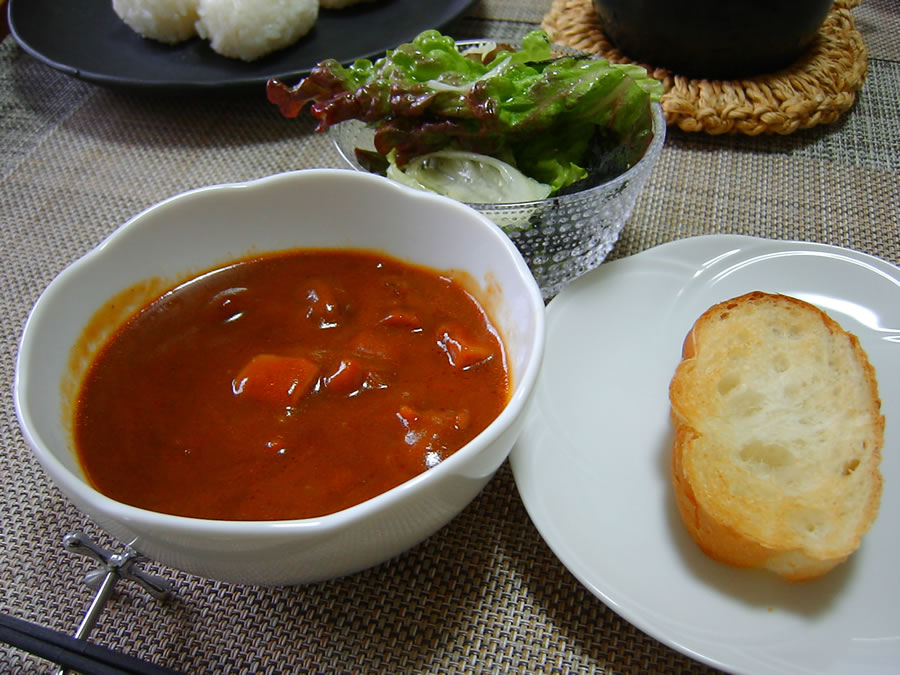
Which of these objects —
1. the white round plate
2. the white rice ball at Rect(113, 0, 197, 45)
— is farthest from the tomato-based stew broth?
the white rice ball at Rect(113, 0, 197, 45)

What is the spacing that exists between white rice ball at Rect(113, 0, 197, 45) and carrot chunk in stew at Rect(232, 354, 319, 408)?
169 cm

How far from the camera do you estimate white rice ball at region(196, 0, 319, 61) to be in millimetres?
2305

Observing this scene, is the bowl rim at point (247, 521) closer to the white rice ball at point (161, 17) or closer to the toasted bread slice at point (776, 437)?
the toasted bread slice at point (776, 437)

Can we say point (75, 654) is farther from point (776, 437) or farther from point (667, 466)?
point (776, 437)

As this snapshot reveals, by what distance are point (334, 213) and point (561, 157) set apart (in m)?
0.58

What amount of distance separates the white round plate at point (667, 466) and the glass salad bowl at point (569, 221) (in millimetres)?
92

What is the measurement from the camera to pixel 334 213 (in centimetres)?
152

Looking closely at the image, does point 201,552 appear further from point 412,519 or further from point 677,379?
point 677,379

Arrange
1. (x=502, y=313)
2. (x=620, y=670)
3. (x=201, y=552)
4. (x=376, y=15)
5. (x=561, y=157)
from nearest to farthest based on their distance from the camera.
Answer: (x=201, y=552)
(x=620, y=670)
(x=502, y=313)
(x=561, y=157)
(x=376, y=15)

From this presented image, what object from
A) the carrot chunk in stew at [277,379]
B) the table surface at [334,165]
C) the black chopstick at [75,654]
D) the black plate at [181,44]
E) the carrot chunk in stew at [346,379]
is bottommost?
the table surface at [334,165]

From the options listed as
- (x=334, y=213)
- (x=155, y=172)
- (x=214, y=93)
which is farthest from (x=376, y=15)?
(x=334, y=213)

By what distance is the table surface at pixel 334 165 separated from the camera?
1173mm

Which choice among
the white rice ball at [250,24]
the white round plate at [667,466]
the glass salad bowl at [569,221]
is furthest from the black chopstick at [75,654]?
the white rice ball at [250,24]

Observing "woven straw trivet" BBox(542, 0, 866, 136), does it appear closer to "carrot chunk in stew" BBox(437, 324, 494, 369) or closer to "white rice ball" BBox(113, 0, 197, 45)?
"carrot chunk in stew" BBox(437, 324, 494, 369)
